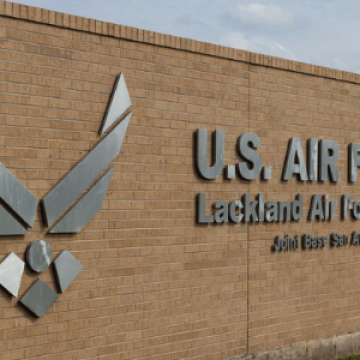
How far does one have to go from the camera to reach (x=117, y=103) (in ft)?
27.6

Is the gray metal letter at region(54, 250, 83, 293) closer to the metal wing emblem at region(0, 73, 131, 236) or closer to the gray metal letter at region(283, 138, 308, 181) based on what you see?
the metal wing emblem at region(0, 73, 131, 236)

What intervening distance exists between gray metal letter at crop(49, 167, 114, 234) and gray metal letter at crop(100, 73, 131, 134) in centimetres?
56

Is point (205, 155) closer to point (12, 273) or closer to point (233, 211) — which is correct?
point (233, 211)

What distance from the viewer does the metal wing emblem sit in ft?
24.6

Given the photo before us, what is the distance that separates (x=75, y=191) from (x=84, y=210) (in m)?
0.26

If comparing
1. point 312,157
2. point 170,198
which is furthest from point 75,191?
point 312,157

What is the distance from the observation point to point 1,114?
24.5 feet

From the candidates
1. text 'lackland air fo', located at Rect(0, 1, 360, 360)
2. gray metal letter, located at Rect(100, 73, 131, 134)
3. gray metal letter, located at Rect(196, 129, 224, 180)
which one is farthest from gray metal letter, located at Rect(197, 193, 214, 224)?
gray metal letter, located at Rect(100, 73, 131, 134)

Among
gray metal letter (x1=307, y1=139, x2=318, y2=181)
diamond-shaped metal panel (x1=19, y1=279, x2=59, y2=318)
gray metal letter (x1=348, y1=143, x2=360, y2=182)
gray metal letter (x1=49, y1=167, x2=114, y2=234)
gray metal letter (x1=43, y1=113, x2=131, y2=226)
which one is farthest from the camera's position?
gray metal letter (x1=348, y1=143, x2=360, y2=182)

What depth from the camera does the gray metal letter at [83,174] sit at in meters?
Result: 7.81

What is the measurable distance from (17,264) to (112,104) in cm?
219

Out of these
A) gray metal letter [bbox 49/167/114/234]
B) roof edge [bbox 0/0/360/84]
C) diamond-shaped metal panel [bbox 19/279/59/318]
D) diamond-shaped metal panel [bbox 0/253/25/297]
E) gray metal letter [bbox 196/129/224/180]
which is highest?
roof edge [bbox 0/0/360/84]

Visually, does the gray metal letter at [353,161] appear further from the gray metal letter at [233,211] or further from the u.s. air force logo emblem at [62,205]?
the u.s. air force logo emblem at [62,205]

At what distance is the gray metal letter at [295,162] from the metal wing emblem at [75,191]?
303 centimetres
